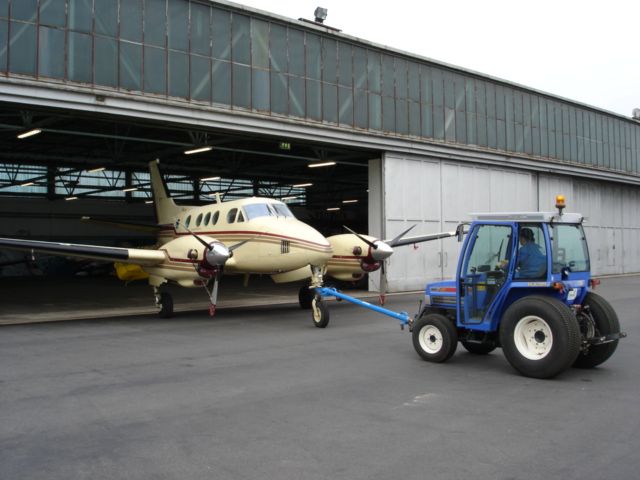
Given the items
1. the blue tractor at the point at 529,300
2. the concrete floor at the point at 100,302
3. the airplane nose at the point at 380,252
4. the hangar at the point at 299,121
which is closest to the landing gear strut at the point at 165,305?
the concrete floor at the point at 100,302

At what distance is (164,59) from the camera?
18.9 meters

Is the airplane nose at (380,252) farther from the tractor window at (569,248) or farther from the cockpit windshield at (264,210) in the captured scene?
the tractor window at (569,248)

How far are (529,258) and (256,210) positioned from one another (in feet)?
33.0

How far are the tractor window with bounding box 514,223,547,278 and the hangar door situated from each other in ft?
55.9

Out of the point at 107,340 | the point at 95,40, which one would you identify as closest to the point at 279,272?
the point at 107,340

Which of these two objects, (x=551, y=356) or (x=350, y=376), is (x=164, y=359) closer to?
(x=350, y=376)

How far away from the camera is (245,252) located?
16.8 m

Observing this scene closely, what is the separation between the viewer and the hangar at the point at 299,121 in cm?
1734

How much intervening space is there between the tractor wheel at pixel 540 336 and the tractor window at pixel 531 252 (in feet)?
1.51

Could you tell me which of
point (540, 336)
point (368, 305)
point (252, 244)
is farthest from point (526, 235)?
point (252, 244)

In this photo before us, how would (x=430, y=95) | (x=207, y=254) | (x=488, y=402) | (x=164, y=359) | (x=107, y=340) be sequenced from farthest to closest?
(x=430, y=95) < (x=207, y=254) < (x=107, y=340) < (x=164, y=359) < (x=488, y=402)

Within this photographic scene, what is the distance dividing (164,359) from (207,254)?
582 cm

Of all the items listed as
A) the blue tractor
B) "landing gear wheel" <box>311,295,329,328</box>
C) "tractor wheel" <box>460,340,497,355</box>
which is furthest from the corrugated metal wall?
the blue tractor

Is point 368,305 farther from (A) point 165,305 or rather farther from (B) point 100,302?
(B) point 100,302
